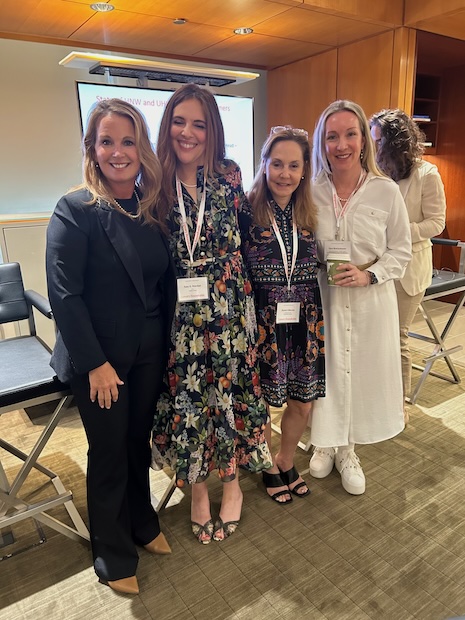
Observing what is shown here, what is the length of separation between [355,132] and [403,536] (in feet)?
5.27

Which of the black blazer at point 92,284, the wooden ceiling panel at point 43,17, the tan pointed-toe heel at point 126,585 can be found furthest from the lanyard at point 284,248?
the wooden ceiling panel at point 43,17

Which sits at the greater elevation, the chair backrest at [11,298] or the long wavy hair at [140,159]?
the long wavy hair at [140,159]

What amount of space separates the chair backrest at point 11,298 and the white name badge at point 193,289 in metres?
0.94

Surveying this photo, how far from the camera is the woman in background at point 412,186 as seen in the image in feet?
8.02

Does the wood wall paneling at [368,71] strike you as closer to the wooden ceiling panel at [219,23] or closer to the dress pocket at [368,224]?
the wooden ceiling panel at [219,23]

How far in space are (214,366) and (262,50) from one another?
332 cm

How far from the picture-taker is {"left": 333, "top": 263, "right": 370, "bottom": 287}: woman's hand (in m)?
1.84

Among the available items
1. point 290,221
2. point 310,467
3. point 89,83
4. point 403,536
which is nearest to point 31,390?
point 290,221

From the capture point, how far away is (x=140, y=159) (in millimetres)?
1533

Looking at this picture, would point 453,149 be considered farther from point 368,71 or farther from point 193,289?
point 193,289

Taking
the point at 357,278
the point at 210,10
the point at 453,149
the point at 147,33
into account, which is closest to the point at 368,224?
the point at 357,278

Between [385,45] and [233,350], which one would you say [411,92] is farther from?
[233,350]

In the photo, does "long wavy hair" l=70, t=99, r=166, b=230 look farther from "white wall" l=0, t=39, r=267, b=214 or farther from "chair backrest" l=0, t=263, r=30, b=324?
"white wall" l=0, t=39, r=267, b=214

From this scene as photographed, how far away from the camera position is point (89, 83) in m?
3.75
